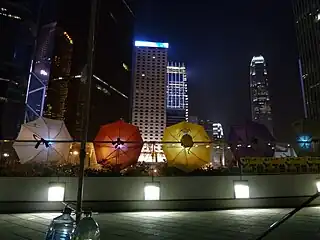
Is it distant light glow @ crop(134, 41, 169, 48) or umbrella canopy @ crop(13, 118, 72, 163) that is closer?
umbrella canopy @ crop(13, 118, 72, 163)

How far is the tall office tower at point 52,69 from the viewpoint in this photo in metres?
51.9

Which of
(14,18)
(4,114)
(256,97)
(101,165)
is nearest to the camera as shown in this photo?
(101,165)

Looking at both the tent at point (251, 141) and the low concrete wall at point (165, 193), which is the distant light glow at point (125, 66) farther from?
the low concrete wall at point (165, 193)

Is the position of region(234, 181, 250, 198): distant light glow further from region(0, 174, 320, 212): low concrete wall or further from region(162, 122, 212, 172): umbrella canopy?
region(162, 122, 212, 172): umbrella canopy

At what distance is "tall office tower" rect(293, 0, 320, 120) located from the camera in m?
62.3

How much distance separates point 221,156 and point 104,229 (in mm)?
5548

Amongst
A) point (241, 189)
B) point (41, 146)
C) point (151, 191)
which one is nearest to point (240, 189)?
point (241, 189)

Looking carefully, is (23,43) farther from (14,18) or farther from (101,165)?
(101,165)

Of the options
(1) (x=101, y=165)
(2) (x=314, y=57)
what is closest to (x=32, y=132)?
(1) (x=101, y=165)

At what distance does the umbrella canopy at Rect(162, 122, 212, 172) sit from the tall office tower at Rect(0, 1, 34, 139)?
30875 millimetres

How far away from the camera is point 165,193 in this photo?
7.78m

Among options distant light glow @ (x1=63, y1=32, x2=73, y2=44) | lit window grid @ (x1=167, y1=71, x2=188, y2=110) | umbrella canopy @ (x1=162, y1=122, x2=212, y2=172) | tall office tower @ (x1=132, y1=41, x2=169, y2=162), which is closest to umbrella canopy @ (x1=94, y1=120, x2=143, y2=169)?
umbrella canopy @ (x1=162, y1=122, x2=212, y2=172)

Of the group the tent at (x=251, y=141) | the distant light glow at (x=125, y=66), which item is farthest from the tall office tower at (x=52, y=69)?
the tent at (x=251, y=141)

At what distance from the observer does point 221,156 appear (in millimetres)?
9328
